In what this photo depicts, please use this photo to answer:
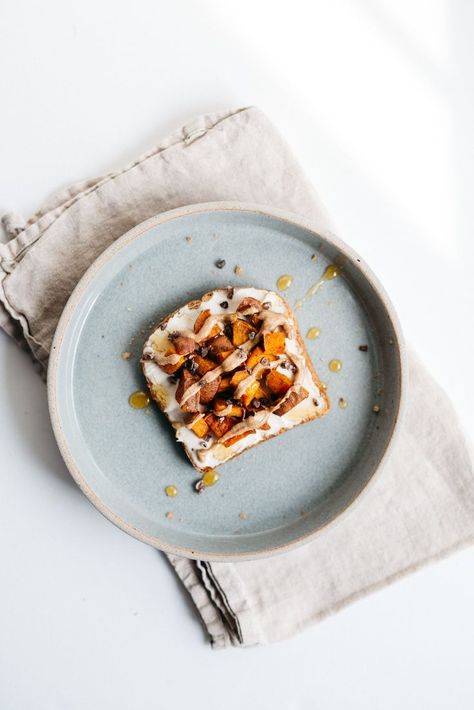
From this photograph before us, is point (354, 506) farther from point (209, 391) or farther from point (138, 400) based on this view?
point (138, 400)

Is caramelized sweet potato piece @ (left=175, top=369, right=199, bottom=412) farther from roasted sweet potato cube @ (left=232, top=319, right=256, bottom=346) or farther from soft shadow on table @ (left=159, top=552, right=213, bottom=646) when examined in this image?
soft shadow on table @ (left=159, top=552, right=213, bottom=646)

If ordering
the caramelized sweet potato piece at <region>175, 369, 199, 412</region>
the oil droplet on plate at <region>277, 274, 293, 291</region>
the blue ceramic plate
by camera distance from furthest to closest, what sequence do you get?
the oil droplet on plate at <region>277, 274, 293, 291</region> < the blue ceramic plate < the caramelized sweet potato piece at <region>175, 369, 199, 412</region>

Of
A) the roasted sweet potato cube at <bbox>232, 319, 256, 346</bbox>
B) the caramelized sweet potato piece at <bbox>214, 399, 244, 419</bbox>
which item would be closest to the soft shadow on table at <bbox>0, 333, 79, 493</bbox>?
the caramelized sweet potato piece at <bbox>214, 399, 244, 419</bbox>

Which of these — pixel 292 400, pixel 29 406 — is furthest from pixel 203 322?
pixel 29 406

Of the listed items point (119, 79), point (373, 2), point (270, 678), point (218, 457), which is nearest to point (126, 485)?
point (218, 457)

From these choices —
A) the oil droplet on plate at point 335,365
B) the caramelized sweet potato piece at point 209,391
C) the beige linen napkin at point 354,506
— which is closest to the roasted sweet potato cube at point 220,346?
the caramelized sweet potato piece at point 209,391

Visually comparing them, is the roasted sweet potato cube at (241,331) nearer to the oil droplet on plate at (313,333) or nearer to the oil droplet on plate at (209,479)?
the oil droplet on plate at (313,333)
